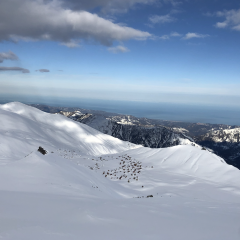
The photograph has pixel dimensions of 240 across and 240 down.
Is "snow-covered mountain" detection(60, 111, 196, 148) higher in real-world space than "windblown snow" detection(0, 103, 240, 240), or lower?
lower

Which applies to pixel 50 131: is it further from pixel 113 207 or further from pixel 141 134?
pixel 141 134

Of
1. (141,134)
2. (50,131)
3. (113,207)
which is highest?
(113,207)

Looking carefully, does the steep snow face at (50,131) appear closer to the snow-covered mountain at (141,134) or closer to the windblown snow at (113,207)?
the windblown snow at (113,207)

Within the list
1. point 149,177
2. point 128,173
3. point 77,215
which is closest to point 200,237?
point 77,215

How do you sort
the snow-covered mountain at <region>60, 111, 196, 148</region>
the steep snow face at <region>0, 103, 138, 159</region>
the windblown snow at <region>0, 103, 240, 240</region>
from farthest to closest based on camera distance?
the snow-covered mountain at <region>60, 111, 196, 148</region> < the steep snow face at <region>0, 103, 138, 159</region> < the windblown snow at <region>0, 103, 240, 240</region>

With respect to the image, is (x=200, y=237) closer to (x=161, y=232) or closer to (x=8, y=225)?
(x=161, y=232)

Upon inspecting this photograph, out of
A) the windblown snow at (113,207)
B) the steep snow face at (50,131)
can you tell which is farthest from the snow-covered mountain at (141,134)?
the windblown snow at (113,207)

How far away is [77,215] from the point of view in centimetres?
442

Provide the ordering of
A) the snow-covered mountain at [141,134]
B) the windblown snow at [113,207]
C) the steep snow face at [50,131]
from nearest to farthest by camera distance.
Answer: the windblown snow at [113,207], the steep snow face at [50,131], the snow-covered mountain at [141,134]

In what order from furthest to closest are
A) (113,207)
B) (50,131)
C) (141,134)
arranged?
(141,134)
(50,131)
(113,207)

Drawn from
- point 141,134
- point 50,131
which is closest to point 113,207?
point 50,131

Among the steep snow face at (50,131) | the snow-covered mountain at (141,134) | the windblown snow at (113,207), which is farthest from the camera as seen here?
the snow-covered mountain at (141,134)

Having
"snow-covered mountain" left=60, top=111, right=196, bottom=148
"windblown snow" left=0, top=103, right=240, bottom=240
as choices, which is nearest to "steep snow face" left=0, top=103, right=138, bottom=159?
"windblown snow" left=0, top=103, right=240, bottom=240

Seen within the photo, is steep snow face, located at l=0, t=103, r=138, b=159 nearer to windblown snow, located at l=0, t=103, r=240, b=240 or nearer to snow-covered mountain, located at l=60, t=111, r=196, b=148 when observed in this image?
windblown snow, located at l=0, t=103, r=240, b=240
